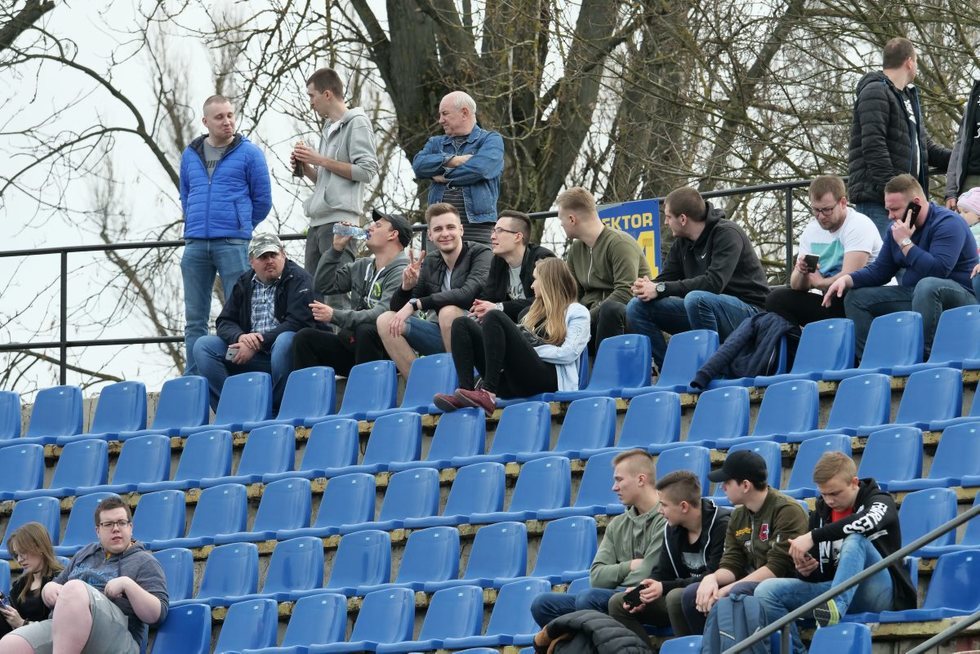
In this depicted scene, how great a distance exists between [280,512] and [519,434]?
49.4 inches

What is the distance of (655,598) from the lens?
8.26 m

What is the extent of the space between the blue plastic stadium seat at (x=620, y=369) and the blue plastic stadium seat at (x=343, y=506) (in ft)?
3.44

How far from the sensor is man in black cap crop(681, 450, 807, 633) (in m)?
8.02

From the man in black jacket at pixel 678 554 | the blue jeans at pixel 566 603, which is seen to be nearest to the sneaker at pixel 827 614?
the man in black jacket at pixel 678 554

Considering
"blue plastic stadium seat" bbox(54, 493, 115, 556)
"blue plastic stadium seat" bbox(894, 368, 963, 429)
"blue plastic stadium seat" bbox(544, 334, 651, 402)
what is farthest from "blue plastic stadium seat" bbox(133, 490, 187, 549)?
"blue plastic stadium seat" bbox(894, 368, 963, 429)

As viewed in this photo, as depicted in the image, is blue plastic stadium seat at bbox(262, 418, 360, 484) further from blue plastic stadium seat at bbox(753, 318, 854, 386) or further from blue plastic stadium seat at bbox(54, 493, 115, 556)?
blue plastic stadium seat at bbox(753, 318, 854, 386)

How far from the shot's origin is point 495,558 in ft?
31.7

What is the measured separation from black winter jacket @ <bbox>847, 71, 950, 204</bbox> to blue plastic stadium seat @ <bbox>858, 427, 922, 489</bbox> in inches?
88.2

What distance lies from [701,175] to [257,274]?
15.7ft

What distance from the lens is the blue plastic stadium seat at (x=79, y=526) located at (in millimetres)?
10992

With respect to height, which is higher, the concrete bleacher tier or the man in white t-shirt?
the man in white t-shirt

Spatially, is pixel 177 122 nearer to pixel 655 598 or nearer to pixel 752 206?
pixel 752 206

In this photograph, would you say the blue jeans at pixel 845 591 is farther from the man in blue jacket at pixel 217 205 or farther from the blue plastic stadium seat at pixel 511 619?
the man in blue jacket at pixel 217 205

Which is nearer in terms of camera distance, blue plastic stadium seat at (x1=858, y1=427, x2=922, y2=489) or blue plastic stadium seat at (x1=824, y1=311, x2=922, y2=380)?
blue plastic stadium seat at (x1=858, y1=427, x2=922, y2=489)
